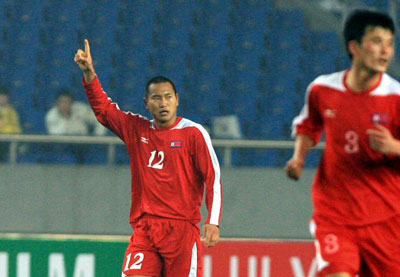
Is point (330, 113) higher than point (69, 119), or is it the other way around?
point (330, 113)

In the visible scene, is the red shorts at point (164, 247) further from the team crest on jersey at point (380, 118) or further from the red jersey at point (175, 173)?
the team crest on jersey at point (380, 118)

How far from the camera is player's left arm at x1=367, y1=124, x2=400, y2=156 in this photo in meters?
3.53

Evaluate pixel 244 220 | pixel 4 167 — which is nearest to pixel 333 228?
pixel 244 220

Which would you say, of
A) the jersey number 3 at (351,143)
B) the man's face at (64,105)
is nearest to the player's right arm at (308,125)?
the jersey number 3 at (351,143)

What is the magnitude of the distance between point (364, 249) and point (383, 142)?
522 mm

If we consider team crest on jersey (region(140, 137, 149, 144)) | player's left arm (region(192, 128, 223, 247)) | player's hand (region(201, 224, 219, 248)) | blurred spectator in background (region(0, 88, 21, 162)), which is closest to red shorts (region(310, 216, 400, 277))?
player's hand (region(201, 224, 219, 248))

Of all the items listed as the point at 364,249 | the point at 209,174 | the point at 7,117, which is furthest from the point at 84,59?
the point at 7,117

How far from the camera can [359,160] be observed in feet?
12.4

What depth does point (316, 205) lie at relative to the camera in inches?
154

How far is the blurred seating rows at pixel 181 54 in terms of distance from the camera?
9.15 meters

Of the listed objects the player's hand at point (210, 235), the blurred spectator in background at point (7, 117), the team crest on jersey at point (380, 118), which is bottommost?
the player's hand at point (210, 235)

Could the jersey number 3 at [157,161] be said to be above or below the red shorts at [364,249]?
above

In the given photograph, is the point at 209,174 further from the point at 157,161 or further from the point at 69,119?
the point at 69,119

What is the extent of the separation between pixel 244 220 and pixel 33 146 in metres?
1.83
